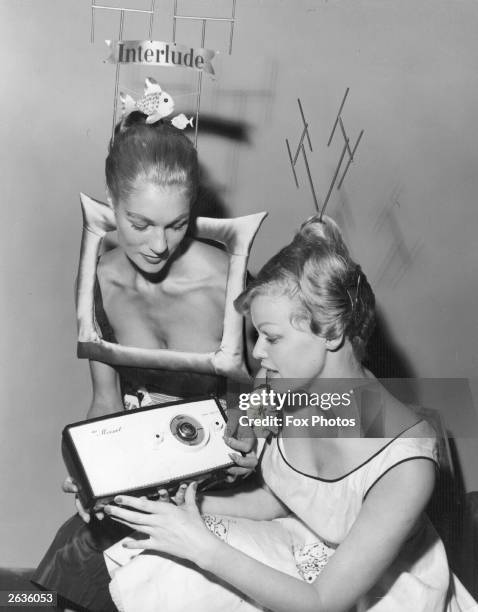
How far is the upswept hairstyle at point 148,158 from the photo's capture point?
129cm

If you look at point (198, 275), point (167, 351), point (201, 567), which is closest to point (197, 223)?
point (198, 275)

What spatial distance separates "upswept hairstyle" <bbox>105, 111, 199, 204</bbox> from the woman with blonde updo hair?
0.78 feet

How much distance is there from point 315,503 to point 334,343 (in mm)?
258

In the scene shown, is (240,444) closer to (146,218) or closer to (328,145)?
(146,218)

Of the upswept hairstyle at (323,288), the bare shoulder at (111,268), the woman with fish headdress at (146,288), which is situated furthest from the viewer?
the bare shoulder at (111,268)

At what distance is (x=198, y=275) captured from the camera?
4.55ft

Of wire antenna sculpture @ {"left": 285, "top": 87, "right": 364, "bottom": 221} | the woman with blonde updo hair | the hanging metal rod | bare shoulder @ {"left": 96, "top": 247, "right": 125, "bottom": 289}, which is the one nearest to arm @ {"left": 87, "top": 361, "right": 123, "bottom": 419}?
bare shoulder @ {"left": 96, "top": 247, "right": 125, "bottom": 289}

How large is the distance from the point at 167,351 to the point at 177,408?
0.18 metres

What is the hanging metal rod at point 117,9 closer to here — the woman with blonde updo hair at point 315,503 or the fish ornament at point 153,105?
the fish ornament at point 153,105

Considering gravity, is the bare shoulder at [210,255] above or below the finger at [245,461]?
above

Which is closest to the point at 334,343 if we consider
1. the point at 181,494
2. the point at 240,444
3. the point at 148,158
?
the point at 240,444

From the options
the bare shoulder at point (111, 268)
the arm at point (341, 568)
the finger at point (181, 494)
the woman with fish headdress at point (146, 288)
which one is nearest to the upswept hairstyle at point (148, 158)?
the woman with fish headdress at point (146, 288)

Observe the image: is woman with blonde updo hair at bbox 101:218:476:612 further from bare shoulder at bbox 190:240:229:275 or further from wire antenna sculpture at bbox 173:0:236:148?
wire antenna sculpture at bbox 173:0:236:148

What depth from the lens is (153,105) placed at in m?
1.32
